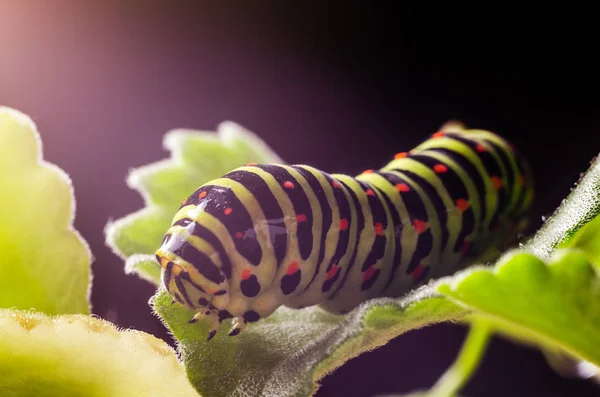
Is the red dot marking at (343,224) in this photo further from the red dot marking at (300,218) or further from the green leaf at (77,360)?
the green leaf at (77,360)

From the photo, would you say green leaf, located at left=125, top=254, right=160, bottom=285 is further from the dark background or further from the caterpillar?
the dark background

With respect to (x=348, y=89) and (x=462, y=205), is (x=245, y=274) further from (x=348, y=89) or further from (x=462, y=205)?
(x=348, y=89)

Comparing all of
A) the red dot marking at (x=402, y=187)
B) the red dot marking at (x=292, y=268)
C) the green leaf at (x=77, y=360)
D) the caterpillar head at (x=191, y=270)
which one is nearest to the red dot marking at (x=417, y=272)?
the red dot marking at (x=402, y=187)

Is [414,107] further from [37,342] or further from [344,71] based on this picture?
[37,342]

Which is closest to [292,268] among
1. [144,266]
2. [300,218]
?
[300,218]

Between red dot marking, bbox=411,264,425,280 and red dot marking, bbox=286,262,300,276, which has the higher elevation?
red dot marking, bbox=286,262,300,276

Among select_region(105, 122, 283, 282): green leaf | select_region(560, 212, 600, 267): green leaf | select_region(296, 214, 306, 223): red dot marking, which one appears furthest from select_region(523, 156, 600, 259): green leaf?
select_region(105, 122, 283, 282): green leaf
